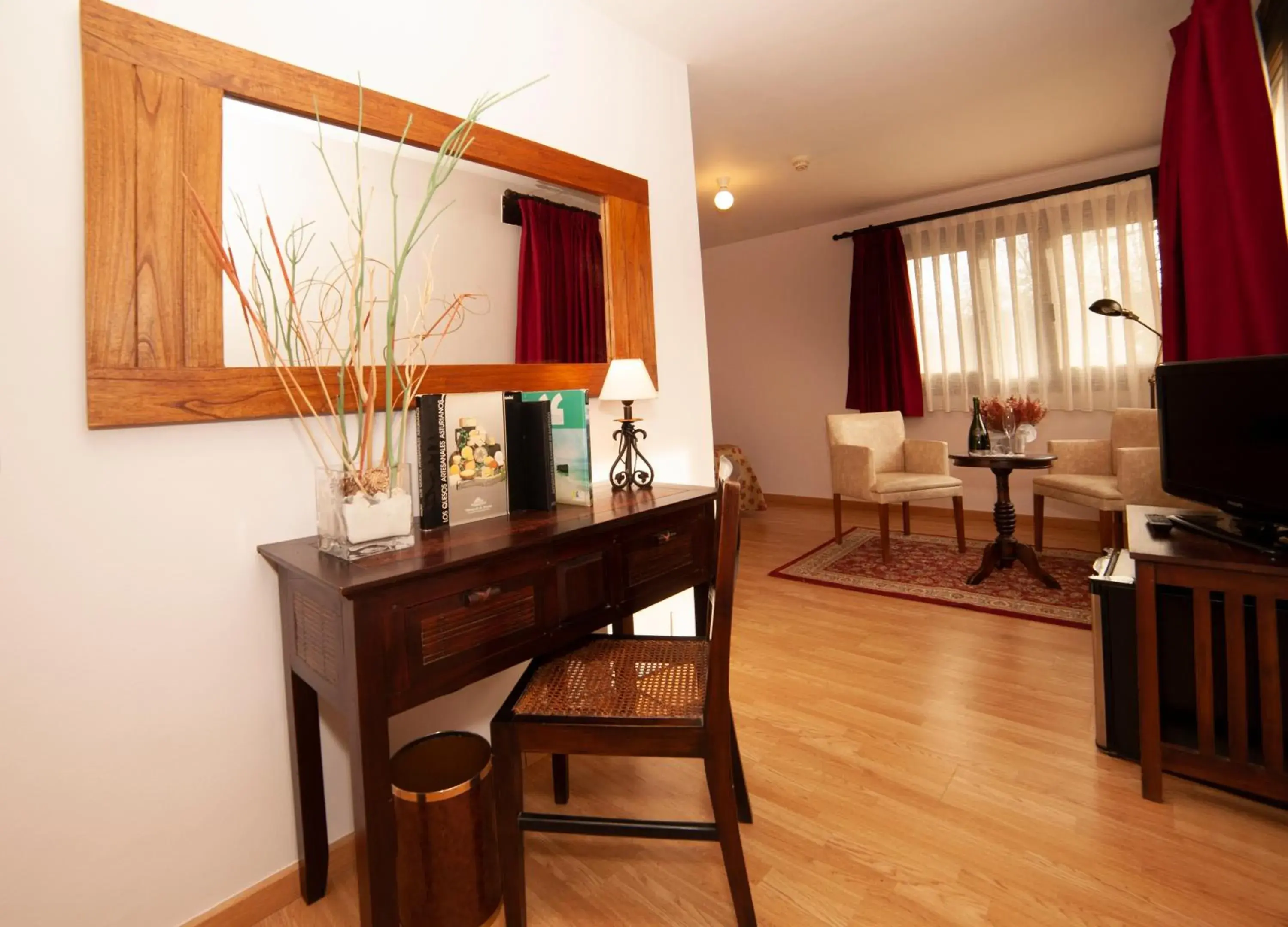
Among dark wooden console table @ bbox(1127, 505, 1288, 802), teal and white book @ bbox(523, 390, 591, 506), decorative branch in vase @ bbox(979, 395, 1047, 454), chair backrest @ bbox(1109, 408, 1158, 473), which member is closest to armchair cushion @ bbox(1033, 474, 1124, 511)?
chair backrest @ bbox(1109, 408, 1158, 473)

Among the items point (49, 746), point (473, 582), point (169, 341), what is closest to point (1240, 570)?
point (473, 582)

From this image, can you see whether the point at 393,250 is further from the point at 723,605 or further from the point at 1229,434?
the point at 1229,434

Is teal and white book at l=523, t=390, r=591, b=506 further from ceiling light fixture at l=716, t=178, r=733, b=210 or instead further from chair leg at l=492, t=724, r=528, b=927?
ceiling light fixture at l=716, t=178, r=733, b=210

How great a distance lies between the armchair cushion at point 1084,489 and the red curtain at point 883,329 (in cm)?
124

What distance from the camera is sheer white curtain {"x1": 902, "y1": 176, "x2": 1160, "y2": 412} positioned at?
152 inches

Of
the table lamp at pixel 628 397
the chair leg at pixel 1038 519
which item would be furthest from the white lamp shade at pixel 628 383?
the chair leg at pixel 1038 519

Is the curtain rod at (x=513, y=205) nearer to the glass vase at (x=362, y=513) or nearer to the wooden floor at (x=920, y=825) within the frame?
the glass vase at (x=362, y=513)

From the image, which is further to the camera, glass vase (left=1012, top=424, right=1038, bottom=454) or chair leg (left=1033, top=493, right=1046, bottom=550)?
chair leg (left=1033, top=493, right=1046, bottom=550)

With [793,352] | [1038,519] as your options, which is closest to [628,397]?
[1038,519]

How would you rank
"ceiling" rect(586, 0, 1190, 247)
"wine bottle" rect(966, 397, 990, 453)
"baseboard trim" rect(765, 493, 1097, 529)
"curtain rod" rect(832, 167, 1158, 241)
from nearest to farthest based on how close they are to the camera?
"ceiling" rect(586, 0, 1190, 247) < "wine bottle" rect(966, 397, 990, 453) < "curtain rod" rect(832, 167, 1158, 241) < "baseboard trim" rect(765, 493, 1097, 529)

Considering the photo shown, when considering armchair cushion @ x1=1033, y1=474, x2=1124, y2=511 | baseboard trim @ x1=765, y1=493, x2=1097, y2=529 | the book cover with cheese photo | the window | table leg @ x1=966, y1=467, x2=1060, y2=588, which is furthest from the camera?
baseboard trim @ x1=765, y1=493, x2=1097, y2=529

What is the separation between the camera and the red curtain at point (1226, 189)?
5.82 ft

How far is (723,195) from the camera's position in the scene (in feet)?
12.3

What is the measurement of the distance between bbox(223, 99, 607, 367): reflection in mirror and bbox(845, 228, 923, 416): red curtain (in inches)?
133
